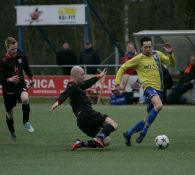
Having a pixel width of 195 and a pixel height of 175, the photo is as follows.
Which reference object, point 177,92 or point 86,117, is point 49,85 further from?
point 86,117

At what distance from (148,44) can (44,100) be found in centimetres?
1417

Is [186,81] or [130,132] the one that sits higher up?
[130,132]

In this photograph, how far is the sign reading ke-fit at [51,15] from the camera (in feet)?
94.0

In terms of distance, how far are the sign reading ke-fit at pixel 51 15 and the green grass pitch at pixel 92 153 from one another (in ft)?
31.4

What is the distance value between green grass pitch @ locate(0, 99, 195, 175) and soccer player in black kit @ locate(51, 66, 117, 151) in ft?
0.50

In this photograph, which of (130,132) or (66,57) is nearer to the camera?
(130,132)

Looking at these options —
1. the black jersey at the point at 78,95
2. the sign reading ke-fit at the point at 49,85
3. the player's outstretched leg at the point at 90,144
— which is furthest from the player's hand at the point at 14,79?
the sign reading ke-fit at the point at 49,85

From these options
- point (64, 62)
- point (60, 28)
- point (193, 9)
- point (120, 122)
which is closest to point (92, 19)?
point (60, 28)

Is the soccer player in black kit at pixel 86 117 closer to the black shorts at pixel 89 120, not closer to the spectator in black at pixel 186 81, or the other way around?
the black shorts at pixel 89 120

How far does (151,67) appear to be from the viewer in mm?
13969

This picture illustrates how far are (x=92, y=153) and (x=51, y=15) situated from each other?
1701cm

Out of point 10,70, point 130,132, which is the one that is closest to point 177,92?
point 10,70

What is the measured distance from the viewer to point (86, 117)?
510 inches

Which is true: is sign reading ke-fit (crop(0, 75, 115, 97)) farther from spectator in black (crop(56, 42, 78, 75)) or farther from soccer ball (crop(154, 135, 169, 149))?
soccer ball (crop(154, 135, 169, 149))
